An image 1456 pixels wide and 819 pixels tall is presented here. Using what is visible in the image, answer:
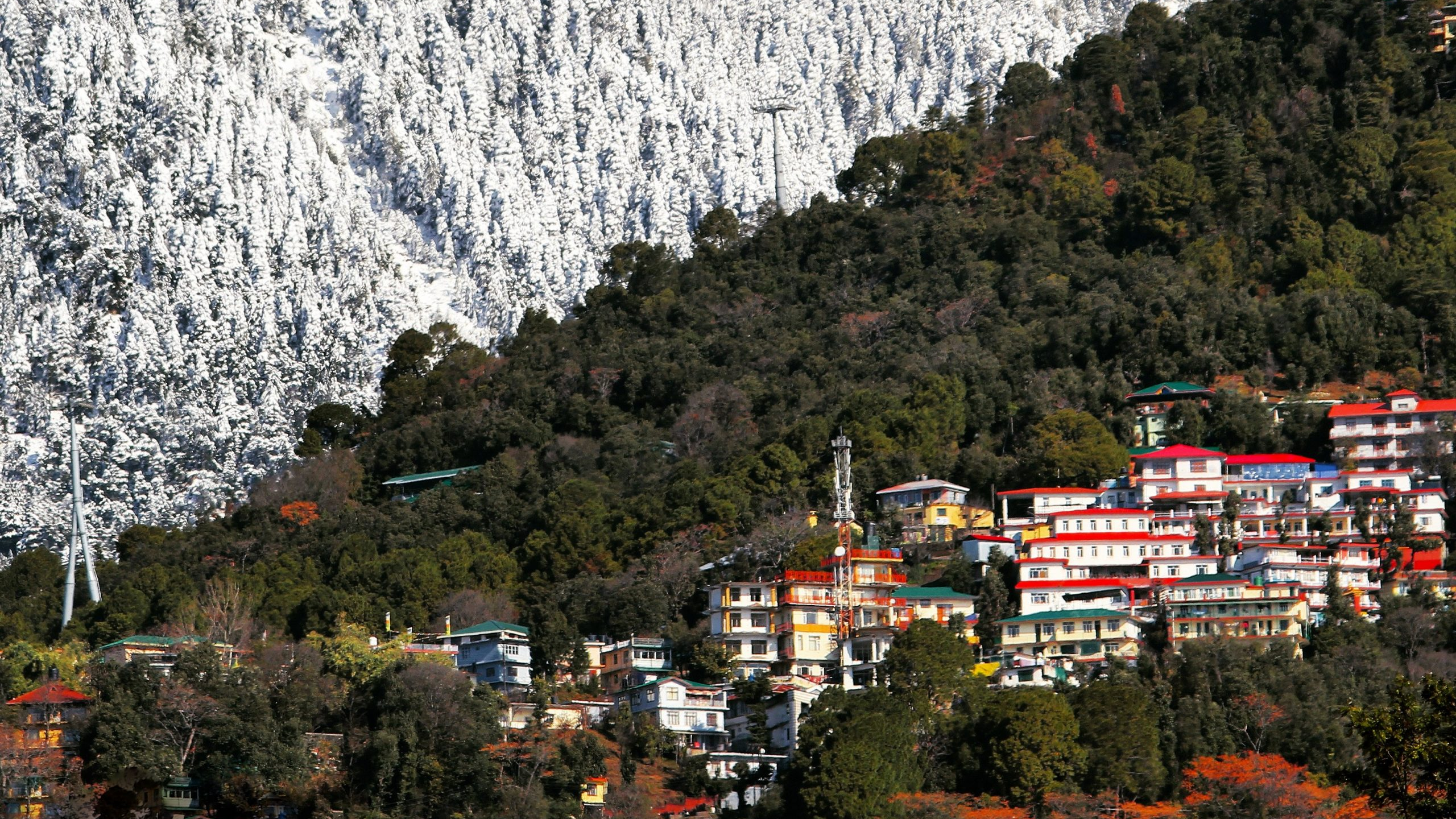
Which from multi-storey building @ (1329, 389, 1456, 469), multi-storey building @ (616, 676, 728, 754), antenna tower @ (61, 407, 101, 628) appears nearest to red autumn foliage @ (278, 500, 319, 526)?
antenna tower @ (61, 407, 101, 628)

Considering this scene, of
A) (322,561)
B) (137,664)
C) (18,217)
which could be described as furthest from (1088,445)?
(18,217)

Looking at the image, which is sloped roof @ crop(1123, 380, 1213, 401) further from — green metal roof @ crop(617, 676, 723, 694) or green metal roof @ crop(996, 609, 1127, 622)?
green metal roof @ crop(617, 676, 723, 694)

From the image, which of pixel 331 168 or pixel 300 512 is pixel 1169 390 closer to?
pixel 300 512

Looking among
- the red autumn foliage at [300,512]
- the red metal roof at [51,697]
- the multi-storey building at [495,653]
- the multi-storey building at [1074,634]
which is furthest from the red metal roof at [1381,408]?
the red metal roof at [51,697]

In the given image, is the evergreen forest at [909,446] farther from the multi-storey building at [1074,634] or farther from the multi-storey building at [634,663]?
the multi-storey building at [1074,634]

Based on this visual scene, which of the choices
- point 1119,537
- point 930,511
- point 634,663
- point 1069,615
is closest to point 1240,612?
A: point 1069,615

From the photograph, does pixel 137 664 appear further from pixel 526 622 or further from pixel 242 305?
pixel 242 305
